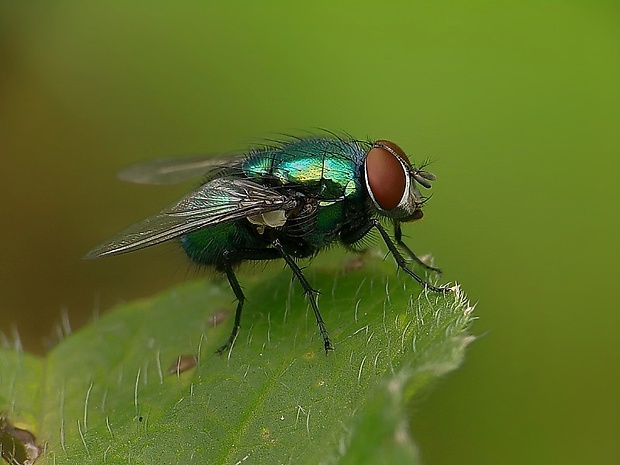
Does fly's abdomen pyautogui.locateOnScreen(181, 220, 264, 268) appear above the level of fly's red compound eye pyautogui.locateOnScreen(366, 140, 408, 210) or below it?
below

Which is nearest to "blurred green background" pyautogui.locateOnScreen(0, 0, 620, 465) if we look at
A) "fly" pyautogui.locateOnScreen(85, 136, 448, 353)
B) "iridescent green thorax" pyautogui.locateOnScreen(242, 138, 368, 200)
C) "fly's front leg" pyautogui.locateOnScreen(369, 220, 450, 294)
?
"fly" pyautogui.locateOnScreen(85, 136, 448, 353)

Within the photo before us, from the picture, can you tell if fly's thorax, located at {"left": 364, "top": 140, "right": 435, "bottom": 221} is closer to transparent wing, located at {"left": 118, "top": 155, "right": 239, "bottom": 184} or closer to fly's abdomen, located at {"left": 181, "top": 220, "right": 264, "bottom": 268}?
fly's abdomen, located at {"left": 181, "top": 220, "right": 264, "bottom": 268}

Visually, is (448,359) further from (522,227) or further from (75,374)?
(522,227)

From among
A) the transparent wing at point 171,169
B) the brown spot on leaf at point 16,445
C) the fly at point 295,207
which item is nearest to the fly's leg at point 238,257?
the fly at point 295,207

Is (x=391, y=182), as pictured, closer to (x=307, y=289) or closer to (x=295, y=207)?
(x=295, y=207)

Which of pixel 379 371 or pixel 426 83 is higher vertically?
pixel 426 83

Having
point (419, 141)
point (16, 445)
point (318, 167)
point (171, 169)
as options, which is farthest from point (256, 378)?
point (419, 141)

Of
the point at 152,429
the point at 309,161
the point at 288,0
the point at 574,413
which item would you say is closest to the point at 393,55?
the point at 288,0
